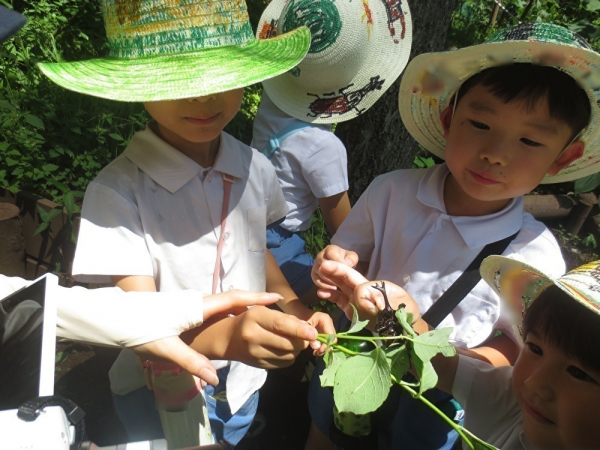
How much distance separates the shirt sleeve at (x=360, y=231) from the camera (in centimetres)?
182

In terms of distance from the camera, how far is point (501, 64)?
4.87 ft

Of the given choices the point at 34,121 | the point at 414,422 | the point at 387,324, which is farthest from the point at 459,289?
the point at 34,121

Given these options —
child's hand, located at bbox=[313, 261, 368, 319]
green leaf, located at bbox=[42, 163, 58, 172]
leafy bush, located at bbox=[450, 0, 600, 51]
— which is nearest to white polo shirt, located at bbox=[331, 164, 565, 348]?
child's hand, located at bbox=[313, 261, 368, 319]

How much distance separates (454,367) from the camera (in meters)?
1.44

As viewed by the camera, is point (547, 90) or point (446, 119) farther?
point (446, 119)

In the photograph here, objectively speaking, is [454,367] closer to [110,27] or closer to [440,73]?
[440,73]

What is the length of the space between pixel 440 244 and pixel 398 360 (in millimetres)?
560

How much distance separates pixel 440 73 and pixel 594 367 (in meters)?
0.99

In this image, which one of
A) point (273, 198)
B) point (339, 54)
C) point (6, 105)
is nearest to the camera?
point (273, 198)

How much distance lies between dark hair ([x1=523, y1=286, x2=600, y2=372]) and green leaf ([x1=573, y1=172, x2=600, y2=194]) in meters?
3.35

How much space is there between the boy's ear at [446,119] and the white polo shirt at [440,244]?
0.43ft

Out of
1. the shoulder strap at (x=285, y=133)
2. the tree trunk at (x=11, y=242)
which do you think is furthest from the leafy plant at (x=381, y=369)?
the tree trunk at (x=11, y=242)

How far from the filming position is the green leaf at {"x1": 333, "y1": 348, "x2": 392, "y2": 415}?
107 cm

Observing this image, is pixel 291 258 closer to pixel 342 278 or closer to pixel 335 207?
pixel 335 207
